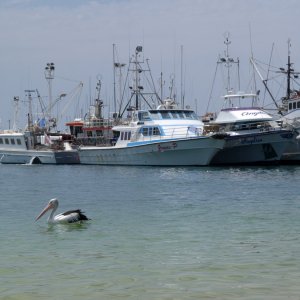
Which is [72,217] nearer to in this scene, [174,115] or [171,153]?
[171,153]

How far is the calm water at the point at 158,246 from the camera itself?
42.8 ft

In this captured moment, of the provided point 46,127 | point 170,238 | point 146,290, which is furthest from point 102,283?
point 46,127

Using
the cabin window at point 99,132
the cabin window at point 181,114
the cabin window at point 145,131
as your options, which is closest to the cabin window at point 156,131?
the cabin window at point 145,131

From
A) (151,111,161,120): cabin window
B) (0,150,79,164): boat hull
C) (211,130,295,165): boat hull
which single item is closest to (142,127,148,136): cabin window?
(151,111,161,120): cabin window

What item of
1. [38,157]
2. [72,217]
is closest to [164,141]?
[38,157]

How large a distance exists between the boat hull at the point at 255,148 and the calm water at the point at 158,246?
16842 mm

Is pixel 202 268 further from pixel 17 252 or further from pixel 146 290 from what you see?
pixel 17 252

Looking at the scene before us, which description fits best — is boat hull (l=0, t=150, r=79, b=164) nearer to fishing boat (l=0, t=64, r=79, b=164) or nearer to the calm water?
fishing boat (l=0, t=64, r=79, b=164)

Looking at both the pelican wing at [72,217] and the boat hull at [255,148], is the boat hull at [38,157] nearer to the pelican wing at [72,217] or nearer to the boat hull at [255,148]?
the boat hull at [255,148]

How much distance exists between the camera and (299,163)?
57031 mm

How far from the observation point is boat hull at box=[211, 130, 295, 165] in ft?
169

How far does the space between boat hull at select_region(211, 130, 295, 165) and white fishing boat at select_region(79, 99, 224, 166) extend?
128 cm

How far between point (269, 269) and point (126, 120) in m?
51.5

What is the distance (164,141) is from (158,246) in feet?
119
